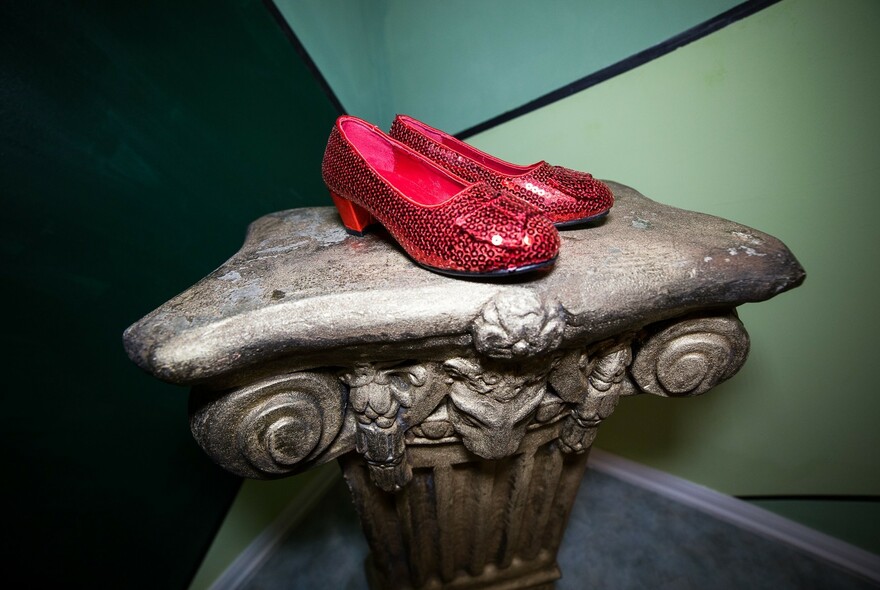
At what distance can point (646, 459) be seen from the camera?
1282 millimetres

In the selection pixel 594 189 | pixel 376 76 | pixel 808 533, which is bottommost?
pixel 808 533

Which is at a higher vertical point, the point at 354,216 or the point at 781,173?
the point at 354,216

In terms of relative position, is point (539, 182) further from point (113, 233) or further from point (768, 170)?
point (113, 233)

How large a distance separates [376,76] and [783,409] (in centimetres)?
148

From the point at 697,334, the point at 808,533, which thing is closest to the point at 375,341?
the point at 697,334

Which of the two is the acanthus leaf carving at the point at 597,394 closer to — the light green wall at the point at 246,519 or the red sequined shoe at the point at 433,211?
the red sequined shoe at the point at 433,211

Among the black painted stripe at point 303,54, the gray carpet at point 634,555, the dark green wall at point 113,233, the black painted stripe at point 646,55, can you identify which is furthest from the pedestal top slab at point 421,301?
the gray carpet at point 634,555

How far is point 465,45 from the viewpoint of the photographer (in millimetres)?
996

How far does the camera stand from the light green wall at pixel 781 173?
72 cm

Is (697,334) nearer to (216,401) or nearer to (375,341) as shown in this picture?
(375,341)

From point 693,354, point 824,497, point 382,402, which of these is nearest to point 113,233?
point 382,402

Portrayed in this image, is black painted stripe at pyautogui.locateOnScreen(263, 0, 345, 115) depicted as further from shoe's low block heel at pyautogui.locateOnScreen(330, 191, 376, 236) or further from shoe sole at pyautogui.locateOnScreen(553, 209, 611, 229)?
shoe sole at pyautogui.locateOnScreen(553, 209, 611, 229)

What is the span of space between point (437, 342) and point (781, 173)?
2.76ft

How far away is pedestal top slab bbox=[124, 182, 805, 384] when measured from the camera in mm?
440
